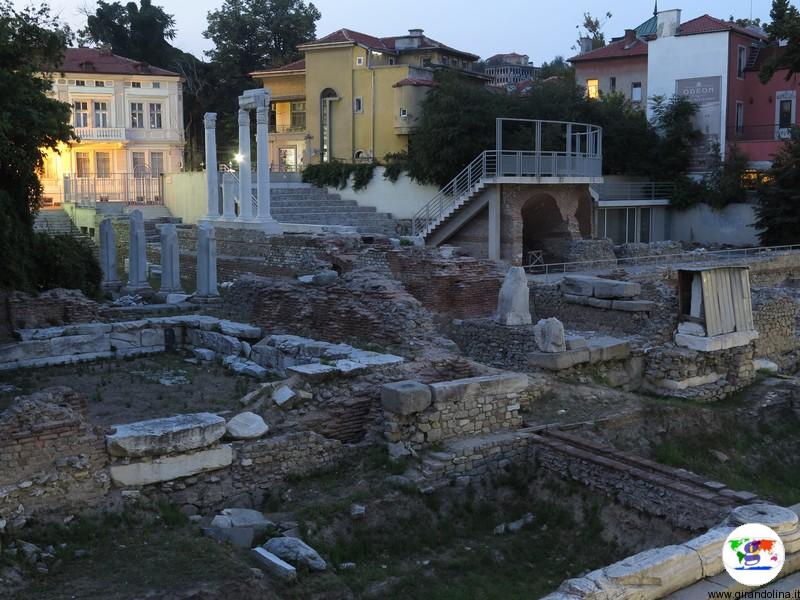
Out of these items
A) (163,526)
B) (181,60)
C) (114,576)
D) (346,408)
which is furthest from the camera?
(181,60)

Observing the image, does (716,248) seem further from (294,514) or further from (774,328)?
(294,514)

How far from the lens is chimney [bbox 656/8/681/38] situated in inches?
1517

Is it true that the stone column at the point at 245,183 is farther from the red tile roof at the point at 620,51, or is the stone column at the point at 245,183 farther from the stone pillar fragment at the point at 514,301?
the red tile roof at the point at 620,51

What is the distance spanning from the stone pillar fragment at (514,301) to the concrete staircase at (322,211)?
16142mm

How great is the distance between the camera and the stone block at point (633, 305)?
15.7 meters

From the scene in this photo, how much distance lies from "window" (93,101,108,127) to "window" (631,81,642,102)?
25394 millimetres

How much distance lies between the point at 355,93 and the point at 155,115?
10.8 m

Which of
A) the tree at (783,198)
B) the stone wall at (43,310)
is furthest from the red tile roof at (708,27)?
the stone wall at (43,310)

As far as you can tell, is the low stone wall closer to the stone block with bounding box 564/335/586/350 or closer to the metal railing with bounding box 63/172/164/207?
the stone block with bounding box 564/335/586/350

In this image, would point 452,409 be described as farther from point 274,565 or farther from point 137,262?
point 137,262

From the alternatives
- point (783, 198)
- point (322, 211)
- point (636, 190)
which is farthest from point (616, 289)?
point (636, 190)

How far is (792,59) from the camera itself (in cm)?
3172

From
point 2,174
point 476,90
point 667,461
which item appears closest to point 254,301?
point 2,174

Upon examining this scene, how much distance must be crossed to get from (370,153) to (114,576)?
33.8 m
